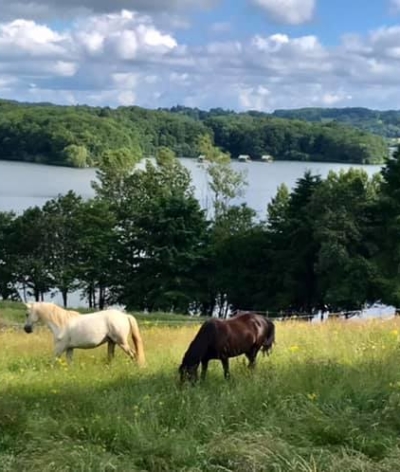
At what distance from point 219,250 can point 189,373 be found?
4030cm

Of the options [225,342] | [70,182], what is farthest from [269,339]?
[70,182]

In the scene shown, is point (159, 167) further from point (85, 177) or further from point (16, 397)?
point (16, 397)

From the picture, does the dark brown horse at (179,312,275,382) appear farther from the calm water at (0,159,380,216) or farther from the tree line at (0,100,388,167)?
the tree line at (0,100,388,167)

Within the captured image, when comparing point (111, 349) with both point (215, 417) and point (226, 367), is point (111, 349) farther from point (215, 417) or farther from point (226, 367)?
point (215, 417)

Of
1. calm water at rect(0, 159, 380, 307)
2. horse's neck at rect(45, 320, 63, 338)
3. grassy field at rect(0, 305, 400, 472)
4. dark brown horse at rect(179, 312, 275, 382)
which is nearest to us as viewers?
grassy field at rect(0, 305, 400, 472)

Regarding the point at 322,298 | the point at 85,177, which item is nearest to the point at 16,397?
the point at 322,298

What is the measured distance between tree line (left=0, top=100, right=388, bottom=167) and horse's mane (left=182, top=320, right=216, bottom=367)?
113m

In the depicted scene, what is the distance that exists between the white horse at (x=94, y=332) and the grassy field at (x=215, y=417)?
132 centimetres

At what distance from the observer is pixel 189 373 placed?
9.32 metres

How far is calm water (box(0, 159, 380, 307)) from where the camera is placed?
81875 mm

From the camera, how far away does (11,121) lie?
5940 inches

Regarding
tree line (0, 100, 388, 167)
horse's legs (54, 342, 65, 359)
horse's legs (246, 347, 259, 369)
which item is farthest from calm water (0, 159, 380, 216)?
horse's legs (246, 347, 259, 369)

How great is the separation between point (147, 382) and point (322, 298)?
34645 millimetres

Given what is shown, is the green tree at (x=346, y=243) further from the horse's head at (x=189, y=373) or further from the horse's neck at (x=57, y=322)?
the horse's head at (x=189, y=373)
